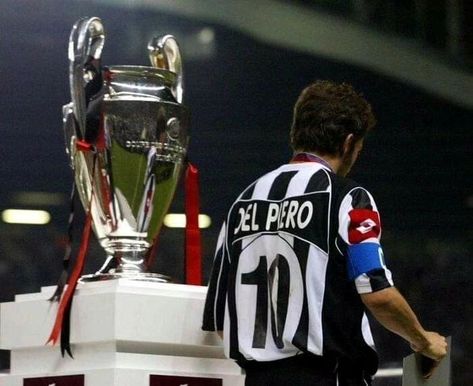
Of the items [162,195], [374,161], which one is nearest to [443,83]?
[374,161]

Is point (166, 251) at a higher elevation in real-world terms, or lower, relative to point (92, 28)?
lower

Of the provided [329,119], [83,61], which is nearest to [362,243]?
[329,119]

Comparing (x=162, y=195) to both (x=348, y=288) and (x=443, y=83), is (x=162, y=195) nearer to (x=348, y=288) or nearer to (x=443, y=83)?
(x=348, y=288)

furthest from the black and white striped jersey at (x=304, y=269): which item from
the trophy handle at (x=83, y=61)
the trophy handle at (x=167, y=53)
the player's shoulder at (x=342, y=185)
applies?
the trophy handle at (x=167, y=53)

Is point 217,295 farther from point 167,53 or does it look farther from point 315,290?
point 167,53

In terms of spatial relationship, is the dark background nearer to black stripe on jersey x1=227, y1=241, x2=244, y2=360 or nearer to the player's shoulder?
black stripe on jersey x1=227, y1=241, x2=244, y2=360

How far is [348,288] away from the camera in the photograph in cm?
238

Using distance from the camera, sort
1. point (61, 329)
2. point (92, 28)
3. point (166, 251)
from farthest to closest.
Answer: point (166, 251) → point (92, 28) → point (61, 329)

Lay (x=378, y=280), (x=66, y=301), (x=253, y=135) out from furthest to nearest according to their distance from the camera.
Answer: (x=253, y=135) → (x=66, y=301) → (x=378, y=280)

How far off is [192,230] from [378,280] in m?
0.71

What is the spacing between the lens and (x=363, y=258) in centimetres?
233

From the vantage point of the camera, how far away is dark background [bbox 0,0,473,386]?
5105 mm

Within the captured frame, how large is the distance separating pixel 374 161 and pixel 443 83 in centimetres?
43

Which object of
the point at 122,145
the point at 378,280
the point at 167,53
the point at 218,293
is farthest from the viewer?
the point at 167,53
